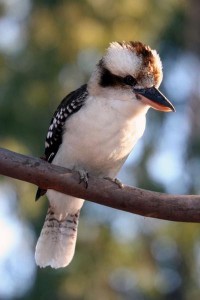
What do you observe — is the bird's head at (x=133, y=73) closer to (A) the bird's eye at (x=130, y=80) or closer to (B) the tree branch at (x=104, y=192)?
(A) the bird's eye at (x=130, y=80)

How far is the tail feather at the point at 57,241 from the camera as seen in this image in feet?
17.2

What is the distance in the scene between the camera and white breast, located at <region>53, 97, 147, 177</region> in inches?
189

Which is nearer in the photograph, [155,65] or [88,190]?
[88,190]

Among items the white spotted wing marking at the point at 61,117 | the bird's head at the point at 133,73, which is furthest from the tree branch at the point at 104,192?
the white spotted wing marking at the point at 61,117

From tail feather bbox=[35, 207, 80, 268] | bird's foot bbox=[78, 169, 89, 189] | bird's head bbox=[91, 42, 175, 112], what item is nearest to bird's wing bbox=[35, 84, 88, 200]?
bird's head bbox=[91, 42, 175, 112]

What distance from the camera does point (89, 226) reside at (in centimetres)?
944

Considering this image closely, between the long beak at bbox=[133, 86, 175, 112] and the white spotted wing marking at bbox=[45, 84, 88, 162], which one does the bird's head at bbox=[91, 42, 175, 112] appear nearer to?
the long beak at bbox=[133, 86, 175, 112]

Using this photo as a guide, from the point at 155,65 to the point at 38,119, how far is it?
4.55 m

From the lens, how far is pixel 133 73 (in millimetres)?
4836

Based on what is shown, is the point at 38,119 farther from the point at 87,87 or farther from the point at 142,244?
the point at 87,87

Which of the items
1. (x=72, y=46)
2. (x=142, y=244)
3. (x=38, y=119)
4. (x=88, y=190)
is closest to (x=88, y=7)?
(x=72, y=46)

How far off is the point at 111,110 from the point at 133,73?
0.59ft

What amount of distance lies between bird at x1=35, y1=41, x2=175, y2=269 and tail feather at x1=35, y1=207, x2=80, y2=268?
40 cm

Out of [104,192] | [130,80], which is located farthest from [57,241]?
[104,192]
